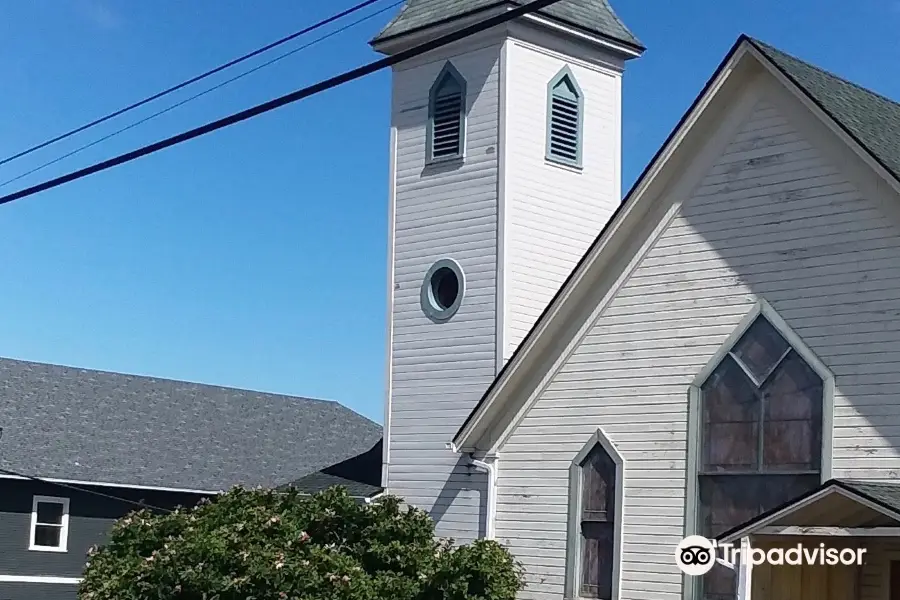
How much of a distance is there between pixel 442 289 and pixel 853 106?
773 centimetres

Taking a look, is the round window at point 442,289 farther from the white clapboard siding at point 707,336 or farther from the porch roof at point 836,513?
the porch roof at point 836,513

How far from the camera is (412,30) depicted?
23.4 metres

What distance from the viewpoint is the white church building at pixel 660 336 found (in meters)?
15.6

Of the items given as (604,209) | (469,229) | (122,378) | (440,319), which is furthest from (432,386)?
(122,378)

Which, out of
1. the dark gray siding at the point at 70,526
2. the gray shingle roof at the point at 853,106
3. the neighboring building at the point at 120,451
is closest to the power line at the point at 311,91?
the gray shingle roof at the point at 853,106

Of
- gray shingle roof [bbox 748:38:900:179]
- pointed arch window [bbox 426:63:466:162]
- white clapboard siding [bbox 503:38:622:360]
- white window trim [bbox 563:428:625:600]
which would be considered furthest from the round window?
gray shingle roof [bbox 748:38:900:179]

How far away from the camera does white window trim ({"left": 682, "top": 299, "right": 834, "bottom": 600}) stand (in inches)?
622

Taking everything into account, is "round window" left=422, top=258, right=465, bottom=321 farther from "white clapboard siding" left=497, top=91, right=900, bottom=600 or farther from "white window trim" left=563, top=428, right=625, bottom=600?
"white window trim" left=563, top=428, right=625, bottom=600

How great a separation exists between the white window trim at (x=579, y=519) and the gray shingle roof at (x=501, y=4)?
7821 millimetres

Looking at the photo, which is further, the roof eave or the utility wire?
the utility wire

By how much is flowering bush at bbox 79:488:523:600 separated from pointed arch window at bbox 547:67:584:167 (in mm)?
6629

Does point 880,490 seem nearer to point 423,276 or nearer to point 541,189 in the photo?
point 541,189

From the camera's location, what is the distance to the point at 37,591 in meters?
30.2

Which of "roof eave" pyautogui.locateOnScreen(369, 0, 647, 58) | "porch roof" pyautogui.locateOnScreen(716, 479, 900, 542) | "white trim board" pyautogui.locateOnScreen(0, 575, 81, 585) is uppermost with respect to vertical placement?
"roof eave" pyautogui.locateOnScreen(369, 0, 647, 58)
